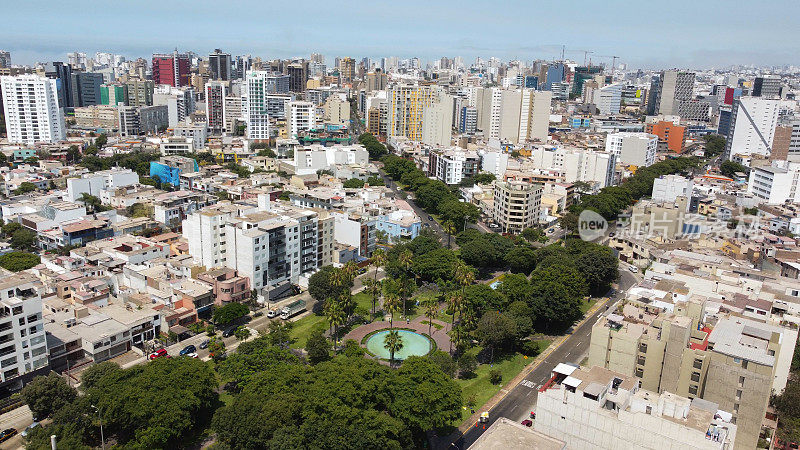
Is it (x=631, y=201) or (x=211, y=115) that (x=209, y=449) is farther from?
(x=211, y=115)

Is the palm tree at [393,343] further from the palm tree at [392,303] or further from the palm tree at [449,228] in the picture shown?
the palm tree at [449,228]

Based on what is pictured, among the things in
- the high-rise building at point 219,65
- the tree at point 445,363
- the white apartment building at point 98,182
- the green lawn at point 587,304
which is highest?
the high-rise building at point 219,65

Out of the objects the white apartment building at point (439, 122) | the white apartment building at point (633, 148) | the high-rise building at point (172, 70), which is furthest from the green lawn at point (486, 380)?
the high-rise building at point (172, 70)

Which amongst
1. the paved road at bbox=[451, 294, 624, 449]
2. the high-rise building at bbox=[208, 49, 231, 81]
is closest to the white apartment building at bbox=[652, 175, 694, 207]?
the paved road at bbox=[451, 294, 624, 449]

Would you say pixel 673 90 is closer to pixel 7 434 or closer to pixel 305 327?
pixel 305 327

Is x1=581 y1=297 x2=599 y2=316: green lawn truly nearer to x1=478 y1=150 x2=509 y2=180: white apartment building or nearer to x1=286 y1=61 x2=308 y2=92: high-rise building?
x1=478 y1=150 x2=509 y2=180: white apartment building
